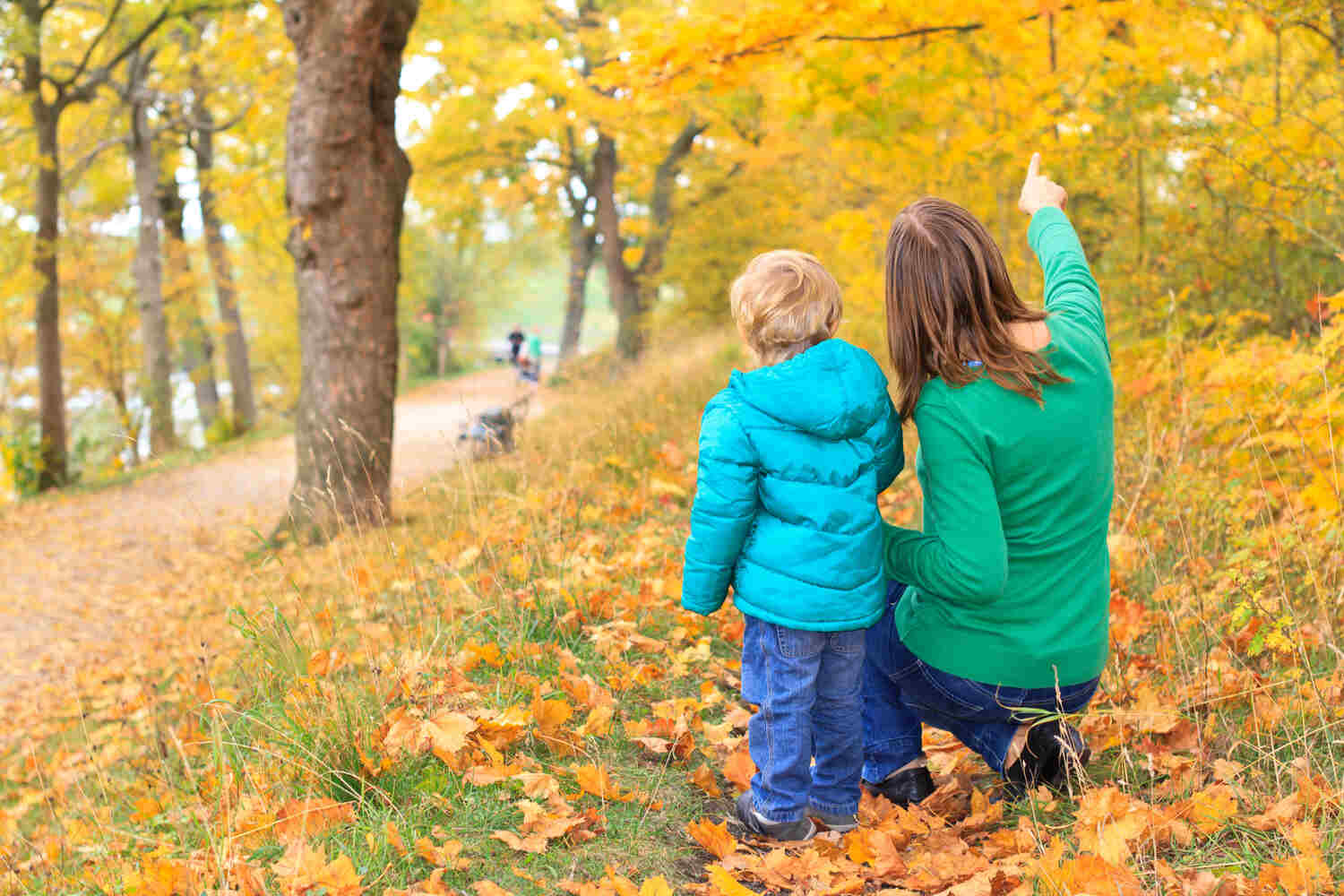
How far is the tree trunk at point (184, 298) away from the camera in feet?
64.7

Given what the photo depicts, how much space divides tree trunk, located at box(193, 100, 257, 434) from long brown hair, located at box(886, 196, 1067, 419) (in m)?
18.7

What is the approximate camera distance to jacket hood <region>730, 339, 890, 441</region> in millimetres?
2332

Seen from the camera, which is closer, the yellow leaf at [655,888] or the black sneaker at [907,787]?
the yellow leaf at [655,888]

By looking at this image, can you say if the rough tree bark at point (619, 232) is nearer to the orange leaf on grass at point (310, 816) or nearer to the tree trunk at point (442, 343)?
the tree trunk at point (442, 343)

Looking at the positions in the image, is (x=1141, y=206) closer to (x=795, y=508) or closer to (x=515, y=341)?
(x=795, y=508)

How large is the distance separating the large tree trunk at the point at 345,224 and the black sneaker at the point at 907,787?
5.16 meters

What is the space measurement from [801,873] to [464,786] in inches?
35.9

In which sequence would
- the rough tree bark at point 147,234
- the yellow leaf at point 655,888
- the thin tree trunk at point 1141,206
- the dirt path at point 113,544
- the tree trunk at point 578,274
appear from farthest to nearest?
the tree trunk at point 578,274 < the rough tree bark at point 147,234 < the dirt path at point 113,544 < the thin tree trunk at point 1141,206 < the yellow leaf at point 655,888

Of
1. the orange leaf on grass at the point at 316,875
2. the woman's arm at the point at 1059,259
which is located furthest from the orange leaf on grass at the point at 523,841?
the woman's arm at the point at 1059,259

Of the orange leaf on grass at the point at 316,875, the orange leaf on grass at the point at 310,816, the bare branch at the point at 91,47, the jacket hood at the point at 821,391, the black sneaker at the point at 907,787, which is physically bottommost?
the black sneaker at the point at 907,787

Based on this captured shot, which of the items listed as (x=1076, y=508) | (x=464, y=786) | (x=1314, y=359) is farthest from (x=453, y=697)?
(x=1314, y=359)

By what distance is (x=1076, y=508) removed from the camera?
237 cm

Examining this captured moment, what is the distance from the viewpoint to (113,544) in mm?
10227

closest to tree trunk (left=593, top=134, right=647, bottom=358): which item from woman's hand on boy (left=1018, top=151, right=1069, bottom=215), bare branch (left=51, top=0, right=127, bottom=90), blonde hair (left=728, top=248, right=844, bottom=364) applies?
bare branch (left=51, top=0, right=127, bottom=90)
